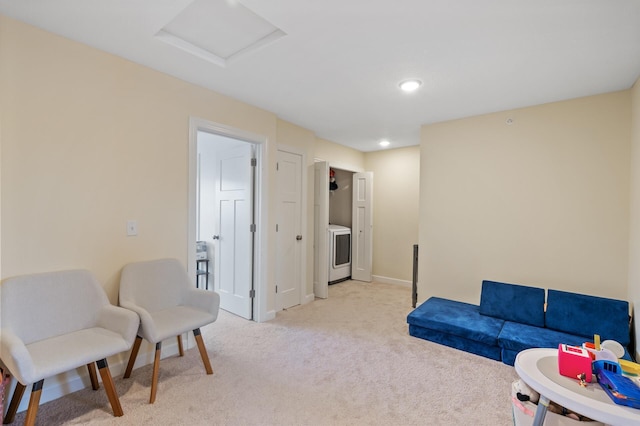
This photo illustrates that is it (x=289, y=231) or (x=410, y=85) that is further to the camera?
(x=289, y=231)

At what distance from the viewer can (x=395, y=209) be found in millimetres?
5250

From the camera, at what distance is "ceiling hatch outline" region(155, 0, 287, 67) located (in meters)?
1.80

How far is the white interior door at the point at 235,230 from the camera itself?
11.4 ft

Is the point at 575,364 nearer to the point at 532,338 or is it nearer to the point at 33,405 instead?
the point at 532,338

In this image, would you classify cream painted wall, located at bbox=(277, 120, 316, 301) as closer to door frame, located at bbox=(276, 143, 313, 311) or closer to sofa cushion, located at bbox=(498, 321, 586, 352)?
door frame, located at bbox=(276, 143, 313, 311)

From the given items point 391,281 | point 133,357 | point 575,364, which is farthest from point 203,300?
point 391,281

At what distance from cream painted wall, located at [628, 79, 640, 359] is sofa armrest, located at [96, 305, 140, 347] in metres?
3.51

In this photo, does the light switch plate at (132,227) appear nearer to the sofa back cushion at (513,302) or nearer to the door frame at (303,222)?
the door frame at (303,222)

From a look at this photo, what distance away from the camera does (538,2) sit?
5.26ft

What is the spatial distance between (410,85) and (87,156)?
2536 mm

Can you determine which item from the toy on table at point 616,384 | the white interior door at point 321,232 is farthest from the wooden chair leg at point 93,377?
the toy on table at point 616,384

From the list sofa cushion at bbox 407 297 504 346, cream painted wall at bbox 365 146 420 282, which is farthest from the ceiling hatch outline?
cream painted wall at bbox 365 146 420 282

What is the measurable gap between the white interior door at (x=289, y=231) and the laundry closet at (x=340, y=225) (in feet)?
3.97

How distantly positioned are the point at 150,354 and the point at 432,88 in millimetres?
3270
